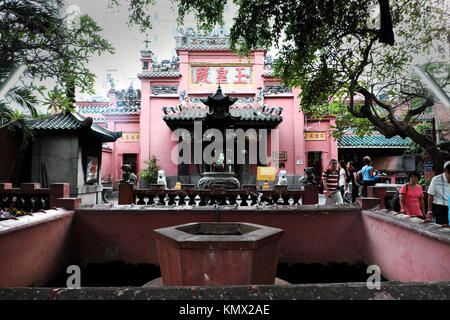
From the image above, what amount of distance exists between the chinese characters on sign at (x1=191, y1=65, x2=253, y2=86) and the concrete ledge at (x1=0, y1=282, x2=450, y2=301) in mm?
15475

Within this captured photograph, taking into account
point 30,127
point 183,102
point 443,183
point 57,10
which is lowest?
point 443,183

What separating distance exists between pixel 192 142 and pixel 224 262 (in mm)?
12194

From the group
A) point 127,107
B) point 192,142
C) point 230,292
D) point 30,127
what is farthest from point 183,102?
point 230,292

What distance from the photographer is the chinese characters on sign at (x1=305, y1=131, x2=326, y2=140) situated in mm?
15141

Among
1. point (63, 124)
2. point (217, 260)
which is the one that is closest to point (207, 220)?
point (217, 260)

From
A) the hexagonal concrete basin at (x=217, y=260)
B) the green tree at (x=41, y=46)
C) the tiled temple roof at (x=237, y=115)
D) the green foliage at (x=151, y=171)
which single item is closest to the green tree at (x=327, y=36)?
the green tree at (x=41, y=46)

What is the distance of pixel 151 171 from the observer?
46.6ft

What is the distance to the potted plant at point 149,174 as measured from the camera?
1401 centimetres

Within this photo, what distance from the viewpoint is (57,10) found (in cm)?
468

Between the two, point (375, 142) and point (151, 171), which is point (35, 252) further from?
point (375, 142)

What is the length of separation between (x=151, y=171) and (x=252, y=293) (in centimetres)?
1380

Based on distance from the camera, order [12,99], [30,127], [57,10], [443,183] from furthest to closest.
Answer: [30,127] → [12,99] → [57,10] → [443,183]

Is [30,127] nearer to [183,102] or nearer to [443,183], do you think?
[183,102]

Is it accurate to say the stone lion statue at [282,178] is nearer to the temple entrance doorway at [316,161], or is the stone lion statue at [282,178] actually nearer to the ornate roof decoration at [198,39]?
the temple entrance doorway at [316,161]
